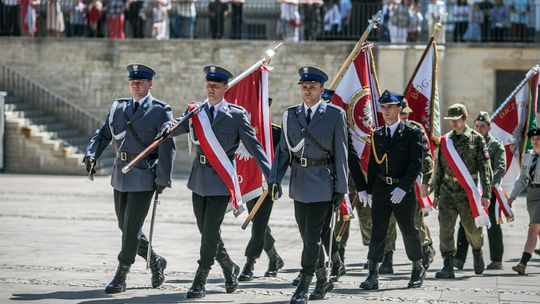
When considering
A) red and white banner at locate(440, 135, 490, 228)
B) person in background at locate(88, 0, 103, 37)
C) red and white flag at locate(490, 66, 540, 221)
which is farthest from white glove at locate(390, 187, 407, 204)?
person in background at locate(88, 0, 103, 37)

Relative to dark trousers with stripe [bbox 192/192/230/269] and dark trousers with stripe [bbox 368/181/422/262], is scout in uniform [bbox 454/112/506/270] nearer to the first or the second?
dark trousers with stripe [bbox 368/181/422/262]

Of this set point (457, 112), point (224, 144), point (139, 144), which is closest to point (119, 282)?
point (139, 144)

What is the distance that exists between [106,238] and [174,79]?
43.7 ft

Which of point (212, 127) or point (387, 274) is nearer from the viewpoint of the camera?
point (212, 127)

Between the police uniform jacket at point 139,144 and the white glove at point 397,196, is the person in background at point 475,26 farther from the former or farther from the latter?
the police uniform jacket at point 139,144

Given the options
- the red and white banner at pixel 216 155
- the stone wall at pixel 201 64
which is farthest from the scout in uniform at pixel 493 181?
the stone wall at pixel 201 64

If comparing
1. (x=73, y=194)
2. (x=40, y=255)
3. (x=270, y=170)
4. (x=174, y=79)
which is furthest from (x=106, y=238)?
(x=174, y=79)

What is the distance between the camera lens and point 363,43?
41.1ft

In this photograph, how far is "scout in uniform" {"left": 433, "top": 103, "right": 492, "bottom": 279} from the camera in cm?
1245

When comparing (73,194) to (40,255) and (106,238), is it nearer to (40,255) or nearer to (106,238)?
(106,238)

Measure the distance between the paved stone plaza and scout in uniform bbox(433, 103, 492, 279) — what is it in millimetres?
348

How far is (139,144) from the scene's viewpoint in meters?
10.8

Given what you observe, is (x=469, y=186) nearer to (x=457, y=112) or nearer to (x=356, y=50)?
(x=457, y=112)

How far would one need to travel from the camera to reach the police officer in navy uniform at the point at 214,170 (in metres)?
10.4
